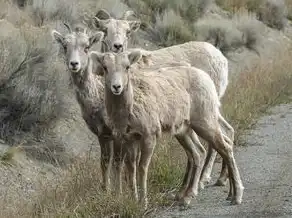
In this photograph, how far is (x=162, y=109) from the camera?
9938 mm

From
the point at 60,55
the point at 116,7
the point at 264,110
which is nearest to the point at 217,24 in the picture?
the point at 116,7

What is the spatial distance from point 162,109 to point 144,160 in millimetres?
671

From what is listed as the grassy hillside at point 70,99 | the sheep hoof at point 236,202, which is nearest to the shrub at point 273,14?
the grassy hillside at point 70,99

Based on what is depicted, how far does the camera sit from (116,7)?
23859 millimetres

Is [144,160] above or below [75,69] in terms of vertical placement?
below

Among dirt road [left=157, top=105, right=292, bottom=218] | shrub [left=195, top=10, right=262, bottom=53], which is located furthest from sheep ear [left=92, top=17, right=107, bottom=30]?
shrub [left=195, top=10, right=262, bottom=53]

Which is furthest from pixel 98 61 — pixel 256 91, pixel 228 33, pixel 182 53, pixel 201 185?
pixel 228 33

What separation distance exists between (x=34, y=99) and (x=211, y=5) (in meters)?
17.6

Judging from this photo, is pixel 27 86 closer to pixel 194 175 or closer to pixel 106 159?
pixel 106 159

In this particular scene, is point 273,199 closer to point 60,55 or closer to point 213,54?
point 213,54

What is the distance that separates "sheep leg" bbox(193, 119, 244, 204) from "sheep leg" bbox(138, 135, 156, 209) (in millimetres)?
931

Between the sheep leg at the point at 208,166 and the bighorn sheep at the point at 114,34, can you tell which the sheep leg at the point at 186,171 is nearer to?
the sheep leg at the point at 208,166

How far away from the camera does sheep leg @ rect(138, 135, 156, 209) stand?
9.60m

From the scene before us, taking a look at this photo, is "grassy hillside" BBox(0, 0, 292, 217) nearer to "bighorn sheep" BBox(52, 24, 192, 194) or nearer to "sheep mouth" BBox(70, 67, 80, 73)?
"bighorn sheep" BBox(52, 24, 192, 194)
